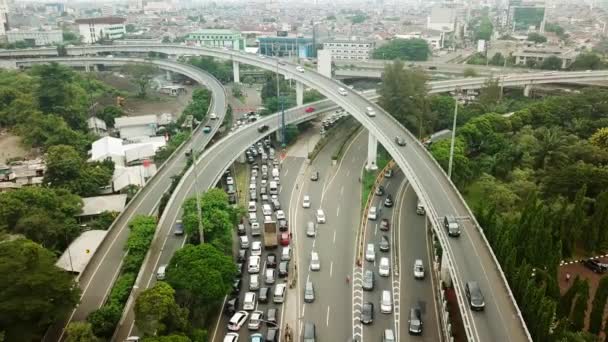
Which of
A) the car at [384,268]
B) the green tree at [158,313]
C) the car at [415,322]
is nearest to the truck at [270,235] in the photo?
the car at [384,268]

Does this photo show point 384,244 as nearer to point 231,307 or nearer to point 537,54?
point 231,307

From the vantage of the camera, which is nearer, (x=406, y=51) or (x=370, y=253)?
(x=370, y=253)

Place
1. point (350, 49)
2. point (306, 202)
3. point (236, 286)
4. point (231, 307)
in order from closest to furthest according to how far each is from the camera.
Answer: point (231, 307) → point (236, 286) → point (306, 202) → point (350, 49)

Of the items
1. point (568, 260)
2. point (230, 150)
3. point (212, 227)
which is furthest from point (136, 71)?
point (568, 260)

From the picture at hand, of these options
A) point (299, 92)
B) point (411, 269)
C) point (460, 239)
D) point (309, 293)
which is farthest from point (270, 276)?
point (299, 92)

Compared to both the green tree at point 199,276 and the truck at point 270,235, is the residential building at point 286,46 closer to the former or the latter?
the truck at point 270,235

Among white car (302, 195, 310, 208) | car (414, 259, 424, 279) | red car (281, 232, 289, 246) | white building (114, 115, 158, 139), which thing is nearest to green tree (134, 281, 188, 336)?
red car (281, 232, 289, 246)

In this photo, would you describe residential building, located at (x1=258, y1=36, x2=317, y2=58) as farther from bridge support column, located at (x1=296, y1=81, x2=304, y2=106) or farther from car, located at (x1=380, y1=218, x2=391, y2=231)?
car, located at (x1=380, y1=218, x2=391, y2=231)
